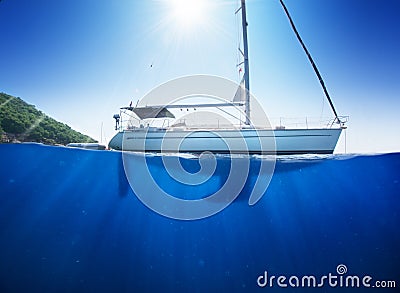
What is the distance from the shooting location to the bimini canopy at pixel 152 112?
14.2m

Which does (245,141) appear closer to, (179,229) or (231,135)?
(231,135)

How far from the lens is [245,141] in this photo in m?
12.6

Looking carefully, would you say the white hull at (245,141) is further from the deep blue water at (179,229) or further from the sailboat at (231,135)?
the deep blue water at (179,229)

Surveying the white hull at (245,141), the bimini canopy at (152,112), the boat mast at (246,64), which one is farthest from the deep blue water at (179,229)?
the bimini canopy at (152,112)

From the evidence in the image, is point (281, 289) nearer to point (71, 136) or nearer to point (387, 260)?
point (387, 260)

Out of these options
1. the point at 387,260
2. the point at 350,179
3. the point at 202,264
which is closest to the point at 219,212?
the point at 202,264

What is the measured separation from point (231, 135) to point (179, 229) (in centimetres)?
531

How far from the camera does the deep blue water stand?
343 inches

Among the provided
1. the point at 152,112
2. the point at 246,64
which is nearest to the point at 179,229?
the point at 152,112

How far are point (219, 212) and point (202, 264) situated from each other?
219cm

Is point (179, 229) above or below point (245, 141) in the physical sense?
below

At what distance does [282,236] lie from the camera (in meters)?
12.3

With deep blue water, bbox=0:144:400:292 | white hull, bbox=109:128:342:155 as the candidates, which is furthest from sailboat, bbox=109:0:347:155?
deep blue water, bbox=0:144:400:292

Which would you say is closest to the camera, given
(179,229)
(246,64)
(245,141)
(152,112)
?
(179,229)
